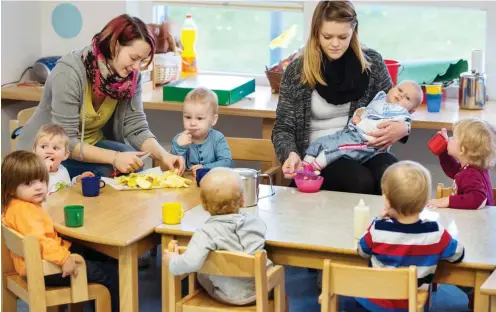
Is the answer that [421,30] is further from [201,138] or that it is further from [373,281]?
[373,281]

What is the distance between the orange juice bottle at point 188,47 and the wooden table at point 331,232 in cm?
187

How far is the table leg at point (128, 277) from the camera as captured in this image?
2.94 meters

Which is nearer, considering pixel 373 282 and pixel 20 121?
pixel 373 282

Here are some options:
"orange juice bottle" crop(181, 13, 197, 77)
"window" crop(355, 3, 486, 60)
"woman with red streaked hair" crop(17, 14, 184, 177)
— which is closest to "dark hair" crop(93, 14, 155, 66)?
"woman with red streaked hair" crop(17, 14, 184, 177)

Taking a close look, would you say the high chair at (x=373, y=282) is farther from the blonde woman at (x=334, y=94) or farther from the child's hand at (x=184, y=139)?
the child's hand at (x=184, y=139)

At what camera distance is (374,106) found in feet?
12.6

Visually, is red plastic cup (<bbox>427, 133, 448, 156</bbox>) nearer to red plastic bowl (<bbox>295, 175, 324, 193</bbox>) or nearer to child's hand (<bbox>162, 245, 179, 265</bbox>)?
red plastic bowl (<bbox>295, 175, 324, 193</bbox>)

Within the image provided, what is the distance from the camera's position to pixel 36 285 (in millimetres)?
2908

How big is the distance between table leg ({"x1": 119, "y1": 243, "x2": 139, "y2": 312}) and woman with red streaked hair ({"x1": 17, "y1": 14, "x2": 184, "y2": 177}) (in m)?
0.79

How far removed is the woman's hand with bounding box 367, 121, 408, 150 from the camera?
3.76 metres

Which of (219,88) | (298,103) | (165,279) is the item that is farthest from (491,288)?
(219,88)

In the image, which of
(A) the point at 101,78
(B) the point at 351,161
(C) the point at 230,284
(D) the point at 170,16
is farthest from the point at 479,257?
(D) the point at 170,16

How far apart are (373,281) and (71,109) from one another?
1.72 meters

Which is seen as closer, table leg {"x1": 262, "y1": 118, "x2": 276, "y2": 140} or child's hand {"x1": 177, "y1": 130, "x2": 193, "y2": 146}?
child's hand {"x1": 177, "y1": 130, "x2": 193, "y2": 146}
